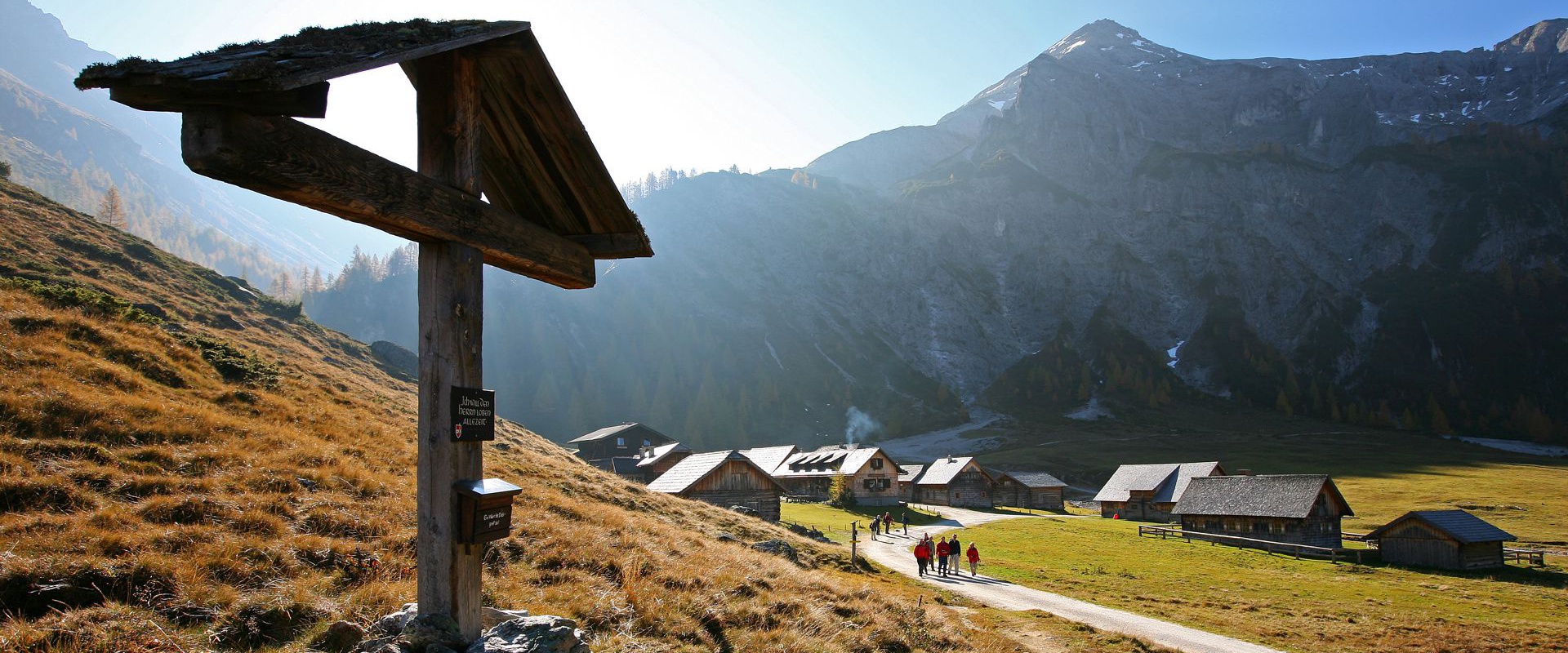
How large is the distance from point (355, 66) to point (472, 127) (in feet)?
4.63

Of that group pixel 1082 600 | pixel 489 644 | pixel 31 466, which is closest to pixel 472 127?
pixel 489 644

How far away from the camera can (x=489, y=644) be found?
6074 millimetres

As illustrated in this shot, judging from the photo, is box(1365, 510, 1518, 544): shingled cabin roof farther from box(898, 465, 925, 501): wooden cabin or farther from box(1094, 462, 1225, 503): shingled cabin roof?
box(898, 465, 925, 501): wooden cabin

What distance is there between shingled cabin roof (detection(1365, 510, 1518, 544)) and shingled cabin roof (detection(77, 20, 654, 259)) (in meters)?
52.9

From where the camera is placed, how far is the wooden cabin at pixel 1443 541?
40781mm

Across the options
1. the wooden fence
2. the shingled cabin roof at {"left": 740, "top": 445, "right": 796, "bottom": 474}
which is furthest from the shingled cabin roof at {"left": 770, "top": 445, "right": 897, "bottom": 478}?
the wooden fence

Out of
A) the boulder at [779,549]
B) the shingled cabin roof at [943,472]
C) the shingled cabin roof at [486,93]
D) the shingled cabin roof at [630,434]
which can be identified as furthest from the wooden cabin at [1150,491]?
the shingled cabin roof at [486,93]

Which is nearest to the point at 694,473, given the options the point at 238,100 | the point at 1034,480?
the point at 1034,480

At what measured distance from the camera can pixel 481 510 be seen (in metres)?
5.96

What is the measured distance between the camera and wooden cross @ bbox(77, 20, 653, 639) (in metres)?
4.54

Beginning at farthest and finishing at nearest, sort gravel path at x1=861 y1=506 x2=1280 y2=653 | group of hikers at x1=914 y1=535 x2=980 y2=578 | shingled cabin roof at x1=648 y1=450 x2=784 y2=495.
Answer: shingled cabin roof at x1=648 y1=450 x2=784 y2=495 < group of hikers at x1=914 y1=535 x2=980 y2=578 < gravel path at x1=861 y1=506 x2=1280 y2=653

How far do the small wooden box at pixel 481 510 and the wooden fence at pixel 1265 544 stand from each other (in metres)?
53.2

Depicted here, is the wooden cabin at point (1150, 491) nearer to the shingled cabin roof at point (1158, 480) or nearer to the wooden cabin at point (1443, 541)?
the shingled cabin roof at point (1158, 480)

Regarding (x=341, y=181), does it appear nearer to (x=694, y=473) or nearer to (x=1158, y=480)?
(x=694, y=473)
